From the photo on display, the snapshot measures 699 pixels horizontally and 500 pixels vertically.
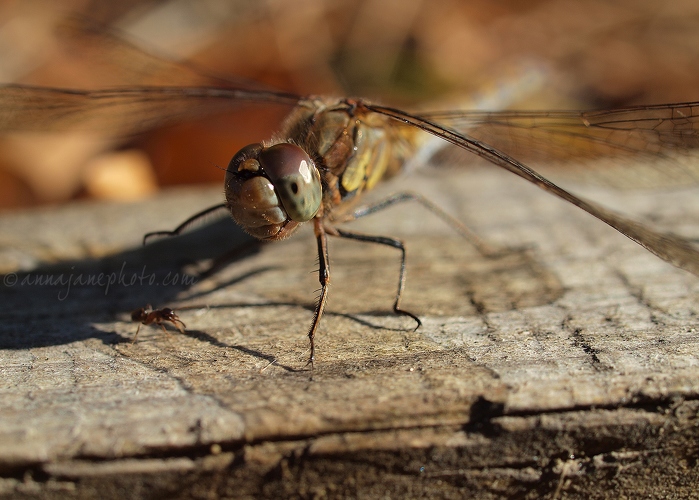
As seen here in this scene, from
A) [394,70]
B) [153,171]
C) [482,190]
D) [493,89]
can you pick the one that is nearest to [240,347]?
[482,190]

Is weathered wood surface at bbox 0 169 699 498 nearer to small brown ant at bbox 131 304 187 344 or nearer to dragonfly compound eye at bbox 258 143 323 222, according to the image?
small brown ant at bbox 131 304 187 344

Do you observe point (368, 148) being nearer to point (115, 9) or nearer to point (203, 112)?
point (203, 112)

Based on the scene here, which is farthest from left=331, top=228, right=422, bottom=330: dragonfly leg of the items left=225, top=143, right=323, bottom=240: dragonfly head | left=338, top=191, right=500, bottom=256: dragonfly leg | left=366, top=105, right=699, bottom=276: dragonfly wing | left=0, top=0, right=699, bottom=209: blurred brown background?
left=0, top=0, right=699, bottom=209: blurred brown background

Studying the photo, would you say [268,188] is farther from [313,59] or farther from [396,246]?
[313,59]

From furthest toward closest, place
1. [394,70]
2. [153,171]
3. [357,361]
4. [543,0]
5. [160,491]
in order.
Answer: [543,0], [394,70], [153,171], [357,361], [160,491]


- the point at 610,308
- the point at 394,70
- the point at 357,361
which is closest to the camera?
the point at 357,361

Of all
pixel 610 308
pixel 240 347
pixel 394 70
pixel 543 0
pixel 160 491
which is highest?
pixel 543 0

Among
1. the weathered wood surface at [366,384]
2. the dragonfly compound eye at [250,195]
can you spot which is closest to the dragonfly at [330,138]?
→ the dragonfly compound eye at [250,195]
